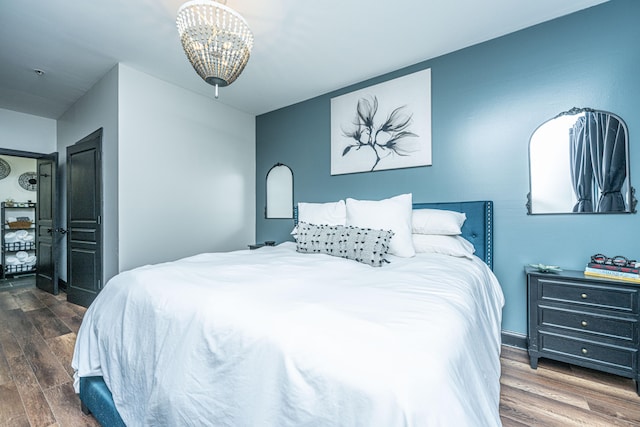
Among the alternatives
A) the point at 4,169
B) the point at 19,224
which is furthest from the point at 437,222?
the point at 4,169

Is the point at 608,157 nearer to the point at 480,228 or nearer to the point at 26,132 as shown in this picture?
the point at 480,228

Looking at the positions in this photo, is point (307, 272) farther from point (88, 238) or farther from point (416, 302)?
point (88, 238)

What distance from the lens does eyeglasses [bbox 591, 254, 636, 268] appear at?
179cm

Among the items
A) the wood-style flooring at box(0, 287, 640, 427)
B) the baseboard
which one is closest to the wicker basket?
the wood-style flooring at box(0, 287, 640, 427)

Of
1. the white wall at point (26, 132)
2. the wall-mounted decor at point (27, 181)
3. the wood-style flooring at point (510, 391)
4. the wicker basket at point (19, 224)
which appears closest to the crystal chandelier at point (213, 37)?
the wood-style flooring at point (510, 391)

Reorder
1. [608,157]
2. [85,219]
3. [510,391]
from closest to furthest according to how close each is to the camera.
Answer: [510,391] → [608,157] → [85,219]

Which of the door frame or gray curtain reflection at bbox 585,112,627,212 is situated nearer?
gray curtain reflection at bbox 585,112,627,212

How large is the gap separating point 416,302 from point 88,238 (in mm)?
3799

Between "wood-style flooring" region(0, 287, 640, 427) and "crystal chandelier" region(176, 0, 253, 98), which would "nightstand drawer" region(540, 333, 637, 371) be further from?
"crystal chandelier" region(176, 0, 253, 98)

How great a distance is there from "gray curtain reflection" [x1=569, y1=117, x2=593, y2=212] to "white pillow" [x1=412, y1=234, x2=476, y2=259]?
83cm

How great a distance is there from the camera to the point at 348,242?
206 cm

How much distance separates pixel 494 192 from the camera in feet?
7.88

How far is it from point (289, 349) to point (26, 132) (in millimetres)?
5681

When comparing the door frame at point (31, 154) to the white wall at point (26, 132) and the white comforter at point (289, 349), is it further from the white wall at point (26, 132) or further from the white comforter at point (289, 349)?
the white comforter at point (289, 349)
